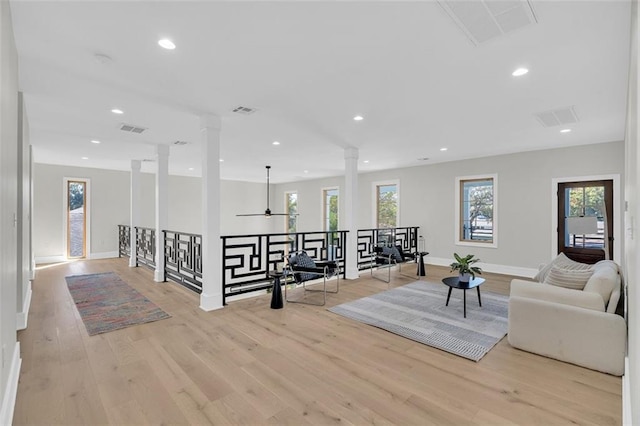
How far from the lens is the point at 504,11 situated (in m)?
2.02

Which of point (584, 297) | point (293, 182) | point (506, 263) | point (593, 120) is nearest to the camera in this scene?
point (584, 297)

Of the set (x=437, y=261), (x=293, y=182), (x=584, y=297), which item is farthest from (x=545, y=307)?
(x=293, y=182)

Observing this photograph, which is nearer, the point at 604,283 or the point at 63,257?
the point at 604,283

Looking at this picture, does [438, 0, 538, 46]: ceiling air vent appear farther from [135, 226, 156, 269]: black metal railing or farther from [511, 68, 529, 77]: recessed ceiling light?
[135, 226, 156, 269]: black metal railing

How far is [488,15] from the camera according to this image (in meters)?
2.05

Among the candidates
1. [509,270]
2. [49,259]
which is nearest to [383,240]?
[509,270]

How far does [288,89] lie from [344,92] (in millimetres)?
620

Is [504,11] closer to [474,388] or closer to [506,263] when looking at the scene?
[474,388]

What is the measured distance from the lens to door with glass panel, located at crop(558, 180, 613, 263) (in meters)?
5.52

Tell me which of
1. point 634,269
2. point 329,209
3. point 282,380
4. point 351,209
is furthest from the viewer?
point 329,209

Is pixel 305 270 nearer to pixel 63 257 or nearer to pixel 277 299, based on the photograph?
pixel 277 299

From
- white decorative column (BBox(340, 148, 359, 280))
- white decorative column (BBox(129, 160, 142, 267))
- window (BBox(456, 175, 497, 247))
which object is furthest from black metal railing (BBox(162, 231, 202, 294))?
window (BBox(456, 175, 497, 247))

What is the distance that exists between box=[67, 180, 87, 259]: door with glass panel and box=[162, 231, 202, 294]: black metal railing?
4.64 metres

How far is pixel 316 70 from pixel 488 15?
1420 millimetres
